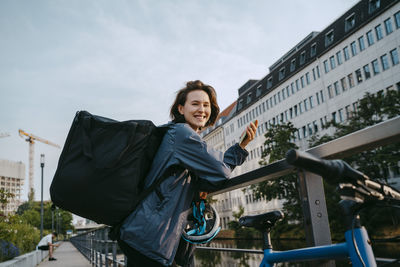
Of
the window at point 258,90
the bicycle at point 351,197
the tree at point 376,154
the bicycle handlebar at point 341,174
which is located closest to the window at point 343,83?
the tree at point 376,154

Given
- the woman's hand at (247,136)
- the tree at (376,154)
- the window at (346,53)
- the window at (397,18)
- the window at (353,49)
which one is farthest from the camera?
the window at (346,53)

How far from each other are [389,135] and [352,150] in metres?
0.18

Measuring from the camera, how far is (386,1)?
3675 centimetres

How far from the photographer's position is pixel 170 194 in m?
1.91

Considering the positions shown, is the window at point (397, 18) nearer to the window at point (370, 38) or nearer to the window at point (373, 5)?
the window at point (373, 5)

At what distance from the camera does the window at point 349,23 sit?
4197cm

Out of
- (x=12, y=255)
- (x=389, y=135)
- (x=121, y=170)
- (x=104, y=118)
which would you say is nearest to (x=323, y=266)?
(x=389, y=135)

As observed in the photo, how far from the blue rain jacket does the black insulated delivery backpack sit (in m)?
0.07

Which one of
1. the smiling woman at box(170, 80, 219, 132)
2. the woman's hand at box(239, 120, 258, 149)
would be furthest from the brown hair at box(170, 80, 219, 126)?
the woman's hand at box(239, 120, 258, 149)

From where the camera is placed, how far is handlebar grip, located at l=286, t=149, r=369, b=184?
0.97 metres

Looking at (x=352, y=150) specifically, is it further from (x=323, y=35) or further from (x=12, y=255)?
(x=323, y=35)

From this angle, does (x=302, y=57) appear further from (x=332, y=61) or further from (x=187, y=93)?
(x=187, y=93)

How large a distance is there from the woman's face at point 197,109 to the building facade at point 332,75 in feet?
96.0

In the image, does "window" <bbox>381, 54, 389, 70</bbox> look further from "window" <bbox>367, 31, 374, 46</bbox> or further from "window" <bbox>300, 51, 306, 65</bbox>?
"window" <bbox>300, 51, 306, 65</bbox>
